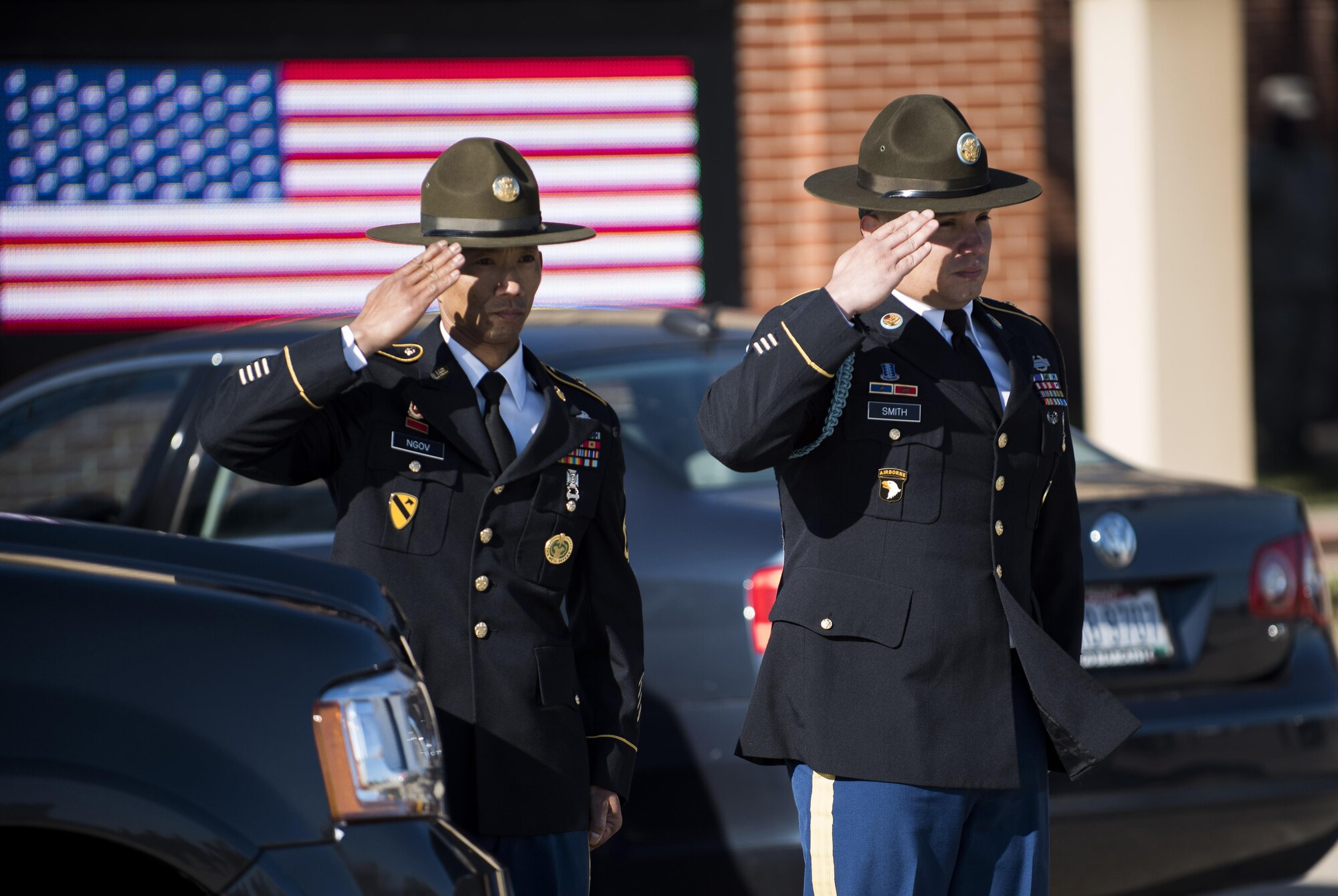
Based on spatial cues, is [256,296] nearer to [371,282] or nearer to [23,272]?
[371,282]

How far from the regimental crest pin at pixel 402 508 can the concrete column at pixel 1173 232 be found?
5870 mm

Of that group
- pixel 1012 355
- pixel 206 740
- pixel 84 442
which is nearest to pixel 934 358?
pixel 1012 355

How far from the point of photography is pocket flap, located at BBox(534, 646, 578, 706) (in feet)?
8.95

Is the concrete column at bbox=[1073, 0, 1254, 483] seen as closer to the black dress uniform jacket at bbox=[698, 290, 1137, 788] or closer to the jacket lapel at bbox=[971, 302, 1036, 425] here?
the jacket lapel at bbox=[971, 302, 1036, 425]

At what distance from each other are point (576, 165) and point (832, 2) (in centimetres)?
144

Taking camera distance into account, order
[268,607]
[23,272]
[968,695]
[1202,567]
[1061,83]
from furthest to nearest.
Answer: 1. [1061,83]
2. [23,272]
3. [1202,567]
4. [968,695]
5. [268,607]

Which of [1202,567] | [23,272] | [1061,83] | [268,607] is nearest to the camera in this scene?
[268,607]

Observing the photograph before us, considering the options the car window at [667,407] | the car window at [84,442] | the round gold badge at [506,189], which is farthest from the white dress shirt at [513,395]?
the car window at [84,442]

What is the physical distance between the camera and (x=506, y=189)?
9.11 feet

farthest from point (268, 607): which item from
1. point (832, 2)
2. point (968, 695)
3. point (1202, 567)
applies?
point (832, 2)

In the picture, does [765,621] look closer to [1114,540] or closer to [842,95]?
[1114,540]

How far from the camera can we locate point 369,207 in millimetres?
A: 7793

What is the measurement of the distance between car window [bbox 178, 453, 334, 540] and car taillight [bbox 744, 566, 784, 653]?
103 cm

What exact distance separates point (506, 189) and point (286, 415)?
0.53 metres
